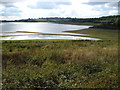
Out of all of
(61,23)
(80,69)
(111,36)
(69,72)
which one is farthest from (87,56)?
(61,23)

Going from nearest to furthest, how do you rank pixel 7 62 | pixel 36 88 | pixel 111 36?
1. pixel 36 88
2. pixel 7 62
3. pixel 111 36

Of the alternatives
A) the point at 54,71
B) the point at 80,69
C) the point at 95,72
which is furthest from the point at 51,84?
the point at 95,72

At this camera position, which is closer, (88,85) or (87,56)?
(88,85)

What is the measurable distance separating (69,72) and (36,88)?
1694 mm

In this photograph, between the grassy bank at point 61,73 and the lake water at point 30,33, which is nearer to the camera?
the grassy bank at point 61,73

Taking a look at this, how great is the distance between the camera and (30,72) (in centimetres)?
568

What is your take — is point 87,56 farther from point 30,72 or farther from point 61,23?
point 61,23

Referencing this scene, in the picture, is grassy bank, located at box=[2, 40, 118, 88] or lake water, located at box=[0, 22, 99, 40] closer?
grassy bank, located at box=[2, 40, 118, 88]

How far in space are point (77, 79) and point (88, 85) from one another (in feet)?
1.99

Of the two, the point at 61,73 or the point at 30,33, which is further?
the point at 30,33

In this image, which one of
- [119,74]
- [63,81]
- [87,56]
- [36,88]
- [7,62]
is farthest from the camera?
[87,56]

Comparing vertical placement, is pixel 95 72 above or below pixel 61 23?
below

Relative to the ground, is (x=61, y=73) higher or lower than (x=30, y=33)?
lower

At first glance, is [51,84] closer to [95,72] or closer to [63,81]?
[63,81]
